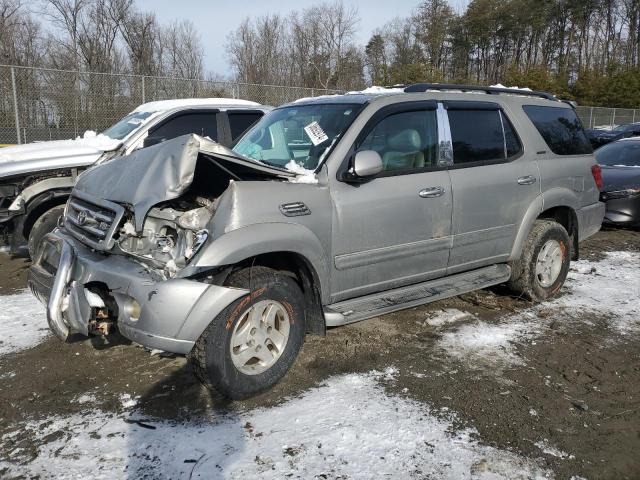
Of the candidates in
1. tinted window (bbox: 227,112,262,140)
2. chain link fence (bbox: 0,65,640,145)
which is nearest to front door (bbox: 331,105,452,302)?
tinted window (bbox: 227,112,262,140)

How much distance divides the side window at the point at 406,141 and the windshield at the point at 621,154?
22.9 ft

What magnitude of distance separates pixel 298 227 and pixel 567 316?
3049mm

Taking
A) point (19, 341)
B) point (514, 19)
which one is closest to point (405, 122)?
point (19, 341)

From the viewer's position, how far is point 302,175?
379 cm

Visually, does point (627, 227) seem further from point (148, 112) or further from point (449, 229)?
point (148, 112)

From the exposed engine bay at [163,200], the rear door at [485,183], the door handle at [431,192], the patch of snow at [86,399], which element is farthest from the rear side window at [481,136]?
the patch of snow at [86,399]

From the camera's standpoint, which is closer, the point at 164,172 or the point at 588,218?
the point at 164,172

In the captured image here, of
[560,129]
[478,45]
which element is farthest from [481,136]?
[478,45]

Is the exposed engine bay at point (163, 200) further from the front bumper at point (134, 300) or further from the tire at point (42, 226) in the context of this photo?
the tire at point (42, 226)

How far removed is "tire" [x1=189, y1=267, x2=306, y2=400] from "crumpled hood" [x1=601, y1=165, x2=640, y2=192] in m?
7.30

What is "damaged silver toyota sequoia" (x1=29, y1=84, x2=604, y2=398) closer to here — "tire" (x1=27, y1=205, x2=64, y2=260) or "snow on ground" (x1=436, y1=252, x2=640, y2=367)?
"snow on ground" (x1=436, y1=252, x2=640, y2=367)

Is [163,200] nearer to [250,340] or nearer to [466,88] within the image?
[250,340]

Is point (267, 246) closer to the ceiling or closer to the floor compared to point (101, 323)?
closer to the ceiling

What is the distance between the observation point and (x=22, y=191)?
6.25m
